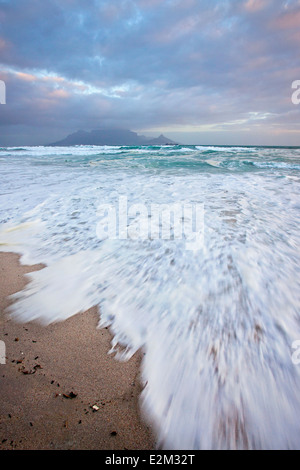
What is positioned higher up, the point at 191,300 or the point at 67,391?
the point at 191,300

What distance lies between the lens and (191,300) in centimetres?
199

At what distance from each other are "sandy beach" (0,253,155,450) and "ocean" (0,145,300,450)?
107 mm

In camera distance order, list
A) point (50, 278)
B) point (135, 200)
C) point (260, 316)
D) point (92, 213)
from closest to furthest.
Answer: point (260, 316) → point (50, 278) → point (92, 213) → point (135, 200)

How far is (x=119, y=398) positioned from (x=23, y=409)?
52 cm

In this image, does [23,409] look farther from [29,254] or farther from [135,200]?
[135,200]

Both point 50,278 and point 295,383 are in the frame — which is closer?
point 295,383

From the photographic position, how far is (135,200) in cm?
538

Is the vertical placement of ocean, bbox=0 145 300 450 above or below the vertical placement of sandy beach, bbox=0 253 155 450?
above

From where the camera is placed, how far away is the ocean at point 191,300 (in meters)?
1.19

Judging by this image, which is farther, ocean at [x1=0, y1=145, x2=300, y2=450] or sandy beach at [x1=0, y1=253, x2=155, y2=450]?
ocean at [x1=0, y1=145, x2=300, y2=450]

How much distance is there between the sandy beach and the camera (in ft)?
3.55

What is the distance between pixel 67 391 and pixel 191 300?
3.85 ft

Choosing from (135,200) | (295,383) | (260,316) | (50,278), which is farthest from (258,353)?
(135,200)

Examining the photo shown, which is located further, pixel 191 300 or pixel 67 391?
pixel 191 300
